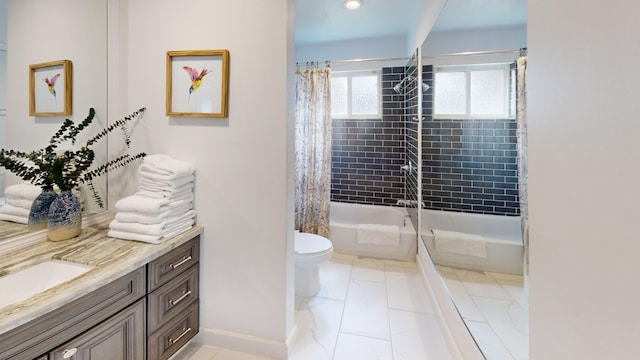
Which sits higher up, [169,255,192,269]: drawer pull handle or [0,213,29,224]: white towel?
[0,213,29,224]: white towel

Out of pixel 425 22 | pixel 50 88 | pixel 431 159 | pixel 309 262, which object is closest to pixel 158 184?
pixel 50 88

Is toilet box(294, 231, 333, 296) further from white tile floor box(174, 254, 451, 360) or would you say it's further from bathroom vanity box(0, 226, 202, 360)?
bathroom vanity box(0, 226, 202, 360)

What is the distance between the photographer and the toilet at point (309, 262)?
226 centimetres

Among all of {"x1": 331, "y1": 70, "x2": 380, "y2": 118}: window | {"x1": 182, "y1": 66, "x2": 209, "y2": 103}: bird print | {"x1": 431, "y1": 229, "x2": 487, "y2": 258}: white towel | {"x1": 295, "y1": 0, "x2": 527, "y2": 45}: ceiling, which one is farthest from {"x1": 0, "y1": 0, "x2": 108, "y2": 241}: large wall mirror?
{"x1": 331, "y1": 70, "x2": 380, "y2": 118}: window

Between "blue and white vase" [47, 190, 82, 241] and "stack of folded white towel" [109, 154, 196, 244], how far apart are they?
168 mm

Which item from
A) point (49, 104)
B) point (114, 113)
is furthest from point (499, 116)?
point (49, 104)

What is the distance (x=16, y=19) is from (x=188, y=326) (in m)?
1.75

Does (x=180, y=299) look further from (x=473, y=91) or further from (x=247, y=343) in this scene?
(x=473, y=91)

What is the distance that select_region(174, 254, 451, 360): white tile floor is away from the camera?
1705mm

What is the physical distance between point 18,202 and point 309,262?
1.73 m

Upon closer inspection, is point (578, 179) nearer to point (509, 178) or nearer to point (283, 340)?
point (509, 178)

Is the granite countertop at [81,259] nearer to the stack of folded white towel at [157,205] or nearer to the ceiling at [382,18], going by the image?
the stack of folded white towel at [157,205]

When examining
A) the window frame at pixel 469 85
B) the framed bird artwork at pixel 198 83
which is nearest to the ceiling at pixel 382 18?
the window frame at pixel 469 85

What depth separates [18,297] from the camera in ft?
3.62
